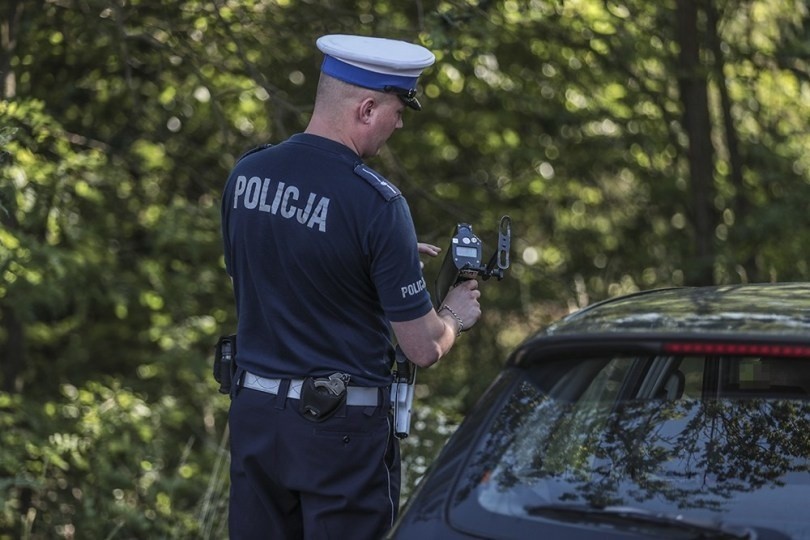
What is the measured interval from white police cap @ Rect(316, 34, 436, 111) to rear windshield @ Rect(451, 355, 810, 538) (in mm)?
924

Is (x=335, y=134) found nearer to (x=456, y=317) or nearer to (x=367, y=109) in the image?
(x=367, y=109)

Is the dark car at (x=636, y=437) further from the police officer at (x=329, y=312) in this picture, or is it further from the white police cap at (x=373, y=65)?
the white police cap at (x=373, y=65)

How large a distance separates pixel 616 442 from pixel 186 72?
14.9ft

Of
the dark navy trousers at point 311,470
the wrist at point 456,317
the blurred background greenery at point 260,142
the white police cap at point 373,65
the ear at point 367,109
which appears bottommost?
the blurred background greenery at point 260,142

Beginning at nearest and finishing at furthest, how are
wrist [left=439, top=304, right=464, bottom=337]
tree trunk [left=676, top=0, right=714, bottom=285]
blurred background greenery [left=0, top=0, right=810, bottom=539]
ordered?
wrist [left=439, top=304, right=464, bottom=337] < blurred background greenery [left=0, top=0, right=810, bottom=539] < tree trunk [left=676, top=0, right=714, bottom=285]


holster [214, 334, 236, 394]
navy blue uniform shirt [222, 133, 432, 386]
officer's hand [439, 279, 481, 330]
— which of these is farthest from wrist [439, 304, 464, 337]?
holster [214, 334, 236, 394]

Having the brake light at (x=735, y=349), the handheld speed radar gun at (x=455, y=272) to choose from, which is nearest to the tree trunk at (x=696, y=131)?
the handheld speed radar gun at (x=455, y=272)

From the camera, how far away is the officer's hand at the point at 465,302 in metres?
3.29

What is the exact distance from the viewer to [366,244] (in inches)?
119

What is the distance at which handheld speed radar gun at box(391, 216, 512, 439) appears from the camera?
3230 millimetres

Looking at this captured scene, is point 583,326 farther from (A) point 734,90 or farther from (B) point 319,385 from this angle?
(A) point 734,90

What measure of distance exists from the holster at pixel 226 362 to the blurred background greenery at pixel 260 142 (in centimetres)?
137

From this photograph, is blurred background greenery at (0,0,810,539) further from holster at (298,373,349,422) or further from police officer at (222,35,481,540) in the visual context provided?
holster at (298,373,349,422)

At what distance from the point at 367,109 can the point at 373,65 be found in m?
0.11
